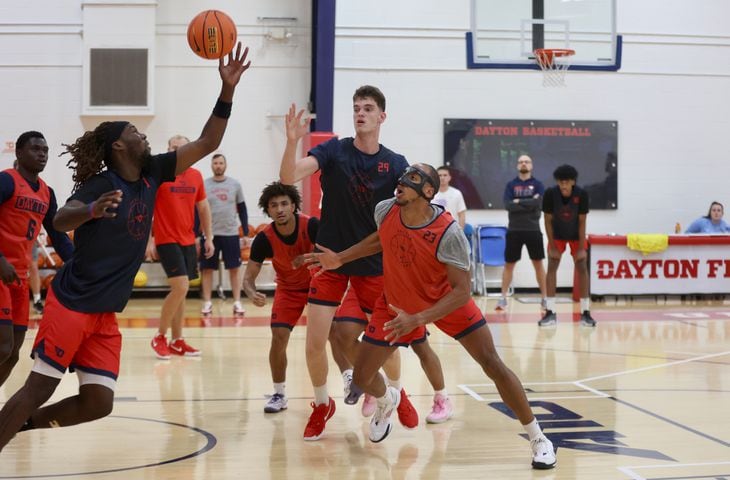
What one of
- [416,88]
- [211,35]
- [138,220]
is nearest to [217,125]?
[138,220]

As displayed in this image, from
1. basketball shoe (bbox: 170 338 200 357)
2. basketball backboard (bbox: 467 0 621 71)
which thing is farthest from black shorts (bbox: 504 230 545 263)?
basketball shoe (bbox: 170 338 200 357)

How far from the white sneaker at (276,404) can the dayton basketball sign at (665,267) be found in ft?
27.7

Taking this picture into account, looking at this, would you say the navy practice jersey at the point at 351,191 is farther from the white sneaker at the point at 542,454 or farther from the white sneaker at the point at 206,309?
the white sneaker at the point at 206,309

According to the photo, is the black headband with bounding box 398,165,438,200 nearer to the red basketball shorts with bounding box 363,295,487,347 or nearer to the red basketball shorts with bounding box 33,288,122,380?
the red basketball shorts with bounding box 363,295,487,347

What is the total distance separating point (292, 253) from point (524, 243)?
6.62 metres

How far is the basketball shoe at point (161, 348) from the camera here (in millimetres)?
9125

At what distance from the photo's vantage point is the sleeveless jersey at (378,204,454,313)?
5.18 m

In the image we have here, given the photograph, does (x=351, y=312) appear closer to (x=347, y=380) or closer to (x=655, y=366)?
(x=347, y=380)

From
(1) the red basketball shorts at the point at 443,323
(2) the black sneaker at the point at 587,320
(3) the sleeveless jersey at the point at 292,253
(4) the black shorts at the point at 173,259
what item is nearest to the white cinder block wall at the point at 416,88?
(2) the black sneaker at the point at 587,320

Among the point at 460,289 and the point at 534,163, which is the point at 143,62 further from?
the point at 460,289

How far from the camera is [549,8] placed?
504 inches

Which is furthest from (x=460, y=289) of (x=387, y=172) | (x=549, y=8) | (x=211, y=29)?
(x=549, y=8)

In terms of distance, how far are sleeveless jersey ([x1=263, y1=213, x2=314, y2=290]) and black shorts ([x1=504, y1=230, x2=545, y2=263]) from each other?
6.39 metres

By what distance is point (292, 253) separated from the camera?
6.72 m
